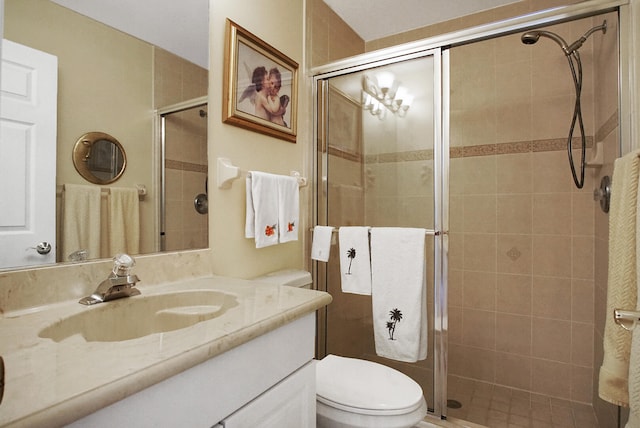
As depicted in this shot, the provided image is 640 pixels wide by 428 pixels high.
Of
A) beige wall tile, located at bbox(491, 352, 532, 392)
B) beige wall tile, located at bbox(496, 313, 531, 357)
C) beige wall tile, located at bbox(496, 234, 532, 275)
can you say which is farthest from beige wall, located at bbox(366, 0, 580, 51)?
beige wall tile, located at bbox(491, 352, 532, 392)

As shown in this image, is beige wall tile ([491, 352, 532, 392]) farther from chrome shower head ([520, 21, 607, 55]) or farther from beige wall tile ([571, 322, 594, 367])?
chrome shower head ([520, 21, 607, 55])

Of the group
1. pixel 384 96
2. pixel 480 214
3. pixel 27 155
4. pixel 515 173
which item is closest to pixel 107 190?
pixel 27 155

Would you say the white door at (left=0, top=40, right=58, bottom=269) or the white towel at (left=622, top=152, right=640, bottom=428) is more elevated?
the white door at (left=0, top=40, right=58, bottom=269)

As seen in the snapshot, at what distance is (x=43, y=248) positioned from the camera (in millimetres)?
925

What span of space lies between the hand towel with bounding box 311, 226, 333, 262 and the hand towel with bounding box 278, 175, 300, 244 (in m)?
0.18

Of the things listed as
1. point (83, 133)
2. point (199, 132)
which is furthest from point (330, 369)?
point (83, 133)

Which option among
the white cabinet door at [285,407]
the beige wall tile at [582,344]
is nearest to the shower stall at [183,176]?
the white cabinet door at [285,407]

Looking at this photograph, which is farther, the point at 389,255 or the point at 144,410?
the point at 389,255

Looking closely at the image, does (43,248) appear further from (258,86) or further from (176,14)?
(258,86)

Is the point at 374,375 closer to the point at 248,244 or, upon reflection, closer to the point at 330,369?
the point at 330,369

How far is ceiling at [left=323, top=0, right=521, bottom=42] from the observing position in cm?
222

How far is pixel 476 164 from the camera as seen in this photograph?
2350 mm

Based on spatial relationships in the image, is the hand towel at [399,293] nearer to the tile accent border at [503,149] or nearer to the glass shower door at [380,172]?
the glass shower door at [380,172]

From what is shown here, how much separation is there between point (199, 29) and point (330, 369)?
4.74ft
